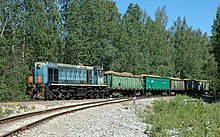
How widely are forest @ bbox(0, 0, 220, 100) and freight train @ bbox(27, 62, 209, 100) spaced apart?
3.75m

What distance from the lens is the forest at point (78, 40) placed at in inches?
1363

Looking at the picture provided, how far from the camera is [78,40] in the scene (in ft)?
143

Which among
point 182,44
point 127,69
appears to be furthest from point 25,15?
point 182,44

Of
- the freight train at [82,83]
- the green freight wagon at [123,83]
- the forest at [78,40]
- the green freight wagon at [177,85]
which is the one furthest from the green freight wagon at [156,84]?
the forest at [78,40]

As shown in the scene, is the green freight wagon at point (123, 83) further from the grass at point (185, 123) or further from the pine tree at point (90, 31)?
the grass at point (185, 123)

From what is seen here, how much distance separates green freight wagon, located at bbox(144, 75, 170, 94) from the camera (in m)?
45.2

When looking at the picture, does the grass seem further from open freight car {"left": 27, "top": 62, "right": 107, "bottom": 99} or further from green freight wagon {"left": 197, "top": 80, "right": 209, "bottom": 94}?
green freight wagon {"left": 197, "top": 80, "right": 209, "bottom": 94}

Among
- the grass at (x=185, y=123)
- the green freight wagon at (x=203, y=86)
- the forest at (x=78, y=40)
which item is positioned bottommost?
the grass at (x=185, y=123)

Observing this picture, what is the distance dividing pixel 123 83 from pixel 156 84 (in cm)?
817

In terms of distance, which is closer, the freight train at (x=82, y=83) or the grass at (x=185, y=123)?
the grass at (x=185, y=123)

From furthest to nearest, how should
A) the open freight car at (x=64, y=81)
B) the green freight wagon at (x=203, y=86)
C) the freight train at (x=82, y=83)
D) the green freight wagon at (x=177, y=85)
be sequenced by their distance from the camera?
the green freight wagon at (x=203, y=86) → the green freight wagon at (x=177, y=85) → the freight train at (x=82, y=83) → the open freight car at (x=64, y=81)

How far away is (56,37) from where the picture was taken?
39.1 metres

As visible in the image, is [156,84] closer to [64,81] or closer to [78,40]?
[78,40]

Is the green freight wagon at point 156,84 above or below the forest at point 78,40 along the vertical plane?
below
